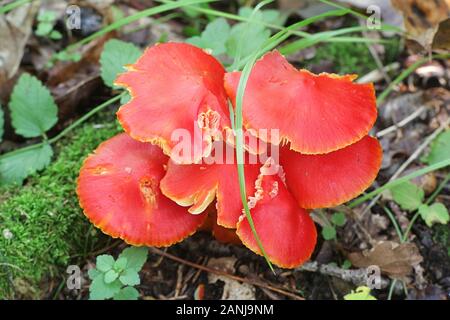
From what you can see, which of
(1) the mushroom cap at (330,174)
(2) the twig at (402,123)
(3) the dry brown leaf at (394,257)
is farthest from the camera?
(2) the twig at (402,123)

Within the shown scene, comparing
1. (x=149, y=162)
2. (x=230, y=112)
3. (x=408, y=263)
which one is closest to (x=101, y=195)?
(x=149, y=162)

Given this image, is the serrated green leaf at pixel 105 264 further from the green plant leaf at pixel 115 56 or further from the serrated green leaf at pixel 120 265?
the green plant leaf at pixel 115 56

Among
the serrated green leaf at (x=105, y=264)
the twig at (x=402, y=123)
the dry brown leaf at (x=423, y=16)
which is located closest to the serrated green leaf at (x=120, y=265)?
the serrated green leaf at (x=105, y=264)

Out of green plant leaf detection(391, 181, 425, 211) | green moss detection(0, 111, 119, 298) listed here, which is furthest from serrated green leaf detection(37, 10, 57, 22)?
green plant leaf detection(391, 181, 425, 211)

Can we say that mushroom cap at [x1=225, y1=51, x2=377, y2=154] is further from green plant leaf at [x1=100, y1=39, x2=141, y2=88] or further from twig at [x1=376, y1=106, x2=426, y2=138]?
twig at [x1=376, y1=106, x2=426, y2=138]

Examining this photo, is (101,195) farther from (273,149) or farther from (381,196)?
(381,196)
